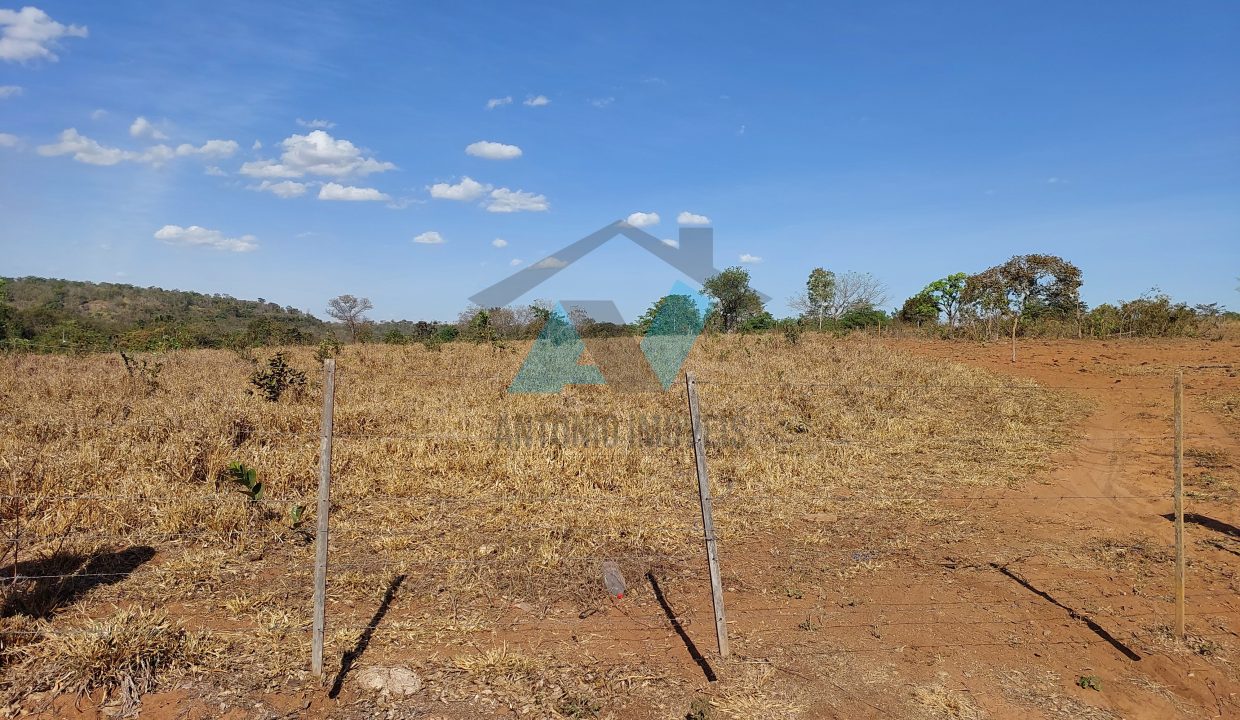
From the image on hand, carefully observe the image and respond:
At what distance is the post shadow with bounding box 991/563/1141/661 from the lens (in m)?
3.53

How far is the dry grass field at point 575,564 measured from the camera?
3129 millimetres

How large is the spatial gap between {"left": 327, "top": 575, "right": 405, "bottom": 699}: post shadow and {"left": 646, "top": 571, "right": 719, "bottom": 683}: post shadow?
5.71ft

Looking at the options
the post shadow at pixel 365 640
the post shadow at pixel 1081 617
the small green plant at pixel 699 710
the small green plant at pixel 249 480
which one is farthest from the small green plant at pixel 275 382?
the post shadow at pixel 1081 617

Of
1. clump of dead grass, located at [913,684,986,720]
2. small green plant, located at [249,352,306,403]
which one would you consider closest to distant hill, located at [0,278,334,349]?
small green plant, located at [249,352,306,403]

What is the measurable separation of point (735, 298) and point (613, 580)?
31792mm

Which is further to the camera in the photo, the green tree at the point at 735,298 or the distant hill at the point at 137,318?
the green tree at the point at 735,298

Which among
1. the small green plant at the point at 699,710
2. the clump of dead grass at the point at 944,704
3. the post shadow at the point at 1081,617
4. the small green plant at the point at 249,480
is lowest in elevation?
the clump of dead grass at the point at 944,704

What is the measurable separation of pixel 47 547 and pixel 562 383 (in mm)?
7970

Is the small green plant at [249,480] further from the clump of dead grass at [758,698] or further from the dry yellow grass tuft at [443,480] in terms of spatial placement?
the clump of dead grass at [758,698]

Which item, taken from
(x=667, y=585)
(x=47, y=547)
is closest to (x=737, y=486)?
(x=667, y=585)

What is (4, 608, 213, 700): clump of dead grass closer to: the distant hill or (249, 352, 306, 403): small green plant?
(249, 352, 306, 403): small green plant

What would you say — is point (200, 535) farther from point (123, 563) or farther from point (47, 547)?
point (47, 547)

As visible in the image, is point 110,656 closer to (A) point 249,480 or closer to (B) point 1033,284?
(A) point 249,480

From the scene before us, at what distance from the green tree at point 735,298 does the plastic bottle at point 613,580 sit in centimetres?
3089
